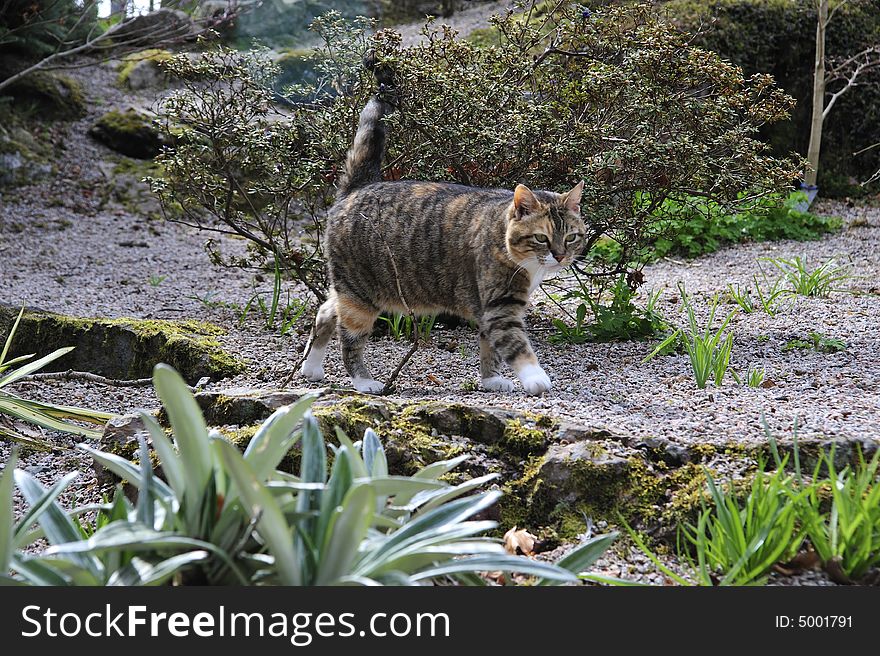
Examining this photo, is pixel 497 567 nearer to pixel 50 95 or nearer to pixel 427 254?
pixel 427 254

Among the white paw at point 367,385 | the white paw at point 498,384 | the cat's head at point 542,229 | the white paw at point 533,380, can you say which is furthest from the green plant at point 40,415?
the cat's head at point 542,229

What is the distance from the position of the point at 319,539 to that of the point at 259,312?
14.6 ft

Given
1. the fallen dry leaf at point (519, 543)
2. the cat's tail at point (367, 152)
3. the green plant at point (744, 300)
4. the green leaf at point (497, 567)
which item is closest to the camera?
the green leaf at point (497, 567)

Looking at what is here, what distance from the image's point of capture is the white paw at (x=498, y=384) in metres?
4.14

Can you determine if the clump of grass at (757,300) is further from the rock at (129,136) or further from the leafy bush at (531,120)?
the rock at (129,136)

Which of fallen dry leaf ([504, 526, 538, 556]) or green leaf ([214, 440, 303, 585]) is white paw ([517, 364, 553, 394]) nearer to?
fallen dry leaf ([504, 526, 538, 556])

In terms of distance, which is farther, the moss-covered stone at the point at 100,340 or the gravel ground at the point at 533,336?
the moss-covered stone at the point at 100,340

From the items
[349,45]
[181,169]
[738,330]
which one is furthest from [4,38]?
[738,330]

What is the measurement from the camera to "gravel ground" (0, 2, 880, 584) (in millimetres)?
3271

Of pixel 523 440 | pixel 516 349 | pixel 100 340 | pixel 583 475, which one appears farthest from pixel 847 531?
pixel 100 340

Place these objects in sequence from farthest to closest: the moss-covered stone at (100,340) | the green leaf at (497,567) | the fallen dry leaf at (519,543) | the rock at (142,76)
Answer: the rock at (142,76) → the moss-covered stone at (100,340) → the fallen dry leaf at (519,543) → the green leaf at (497,567)

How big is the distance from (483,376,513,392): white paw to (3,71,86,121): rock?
789cm

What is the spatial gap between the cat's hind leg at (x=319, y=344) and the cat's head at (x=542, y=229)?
1.08 meters

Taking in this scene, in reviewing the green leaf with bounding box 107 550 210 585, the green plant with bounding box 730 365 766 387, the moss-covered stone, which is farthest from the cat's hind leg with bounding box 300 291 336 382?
the green leaf with bounding box 107 550 210 585
